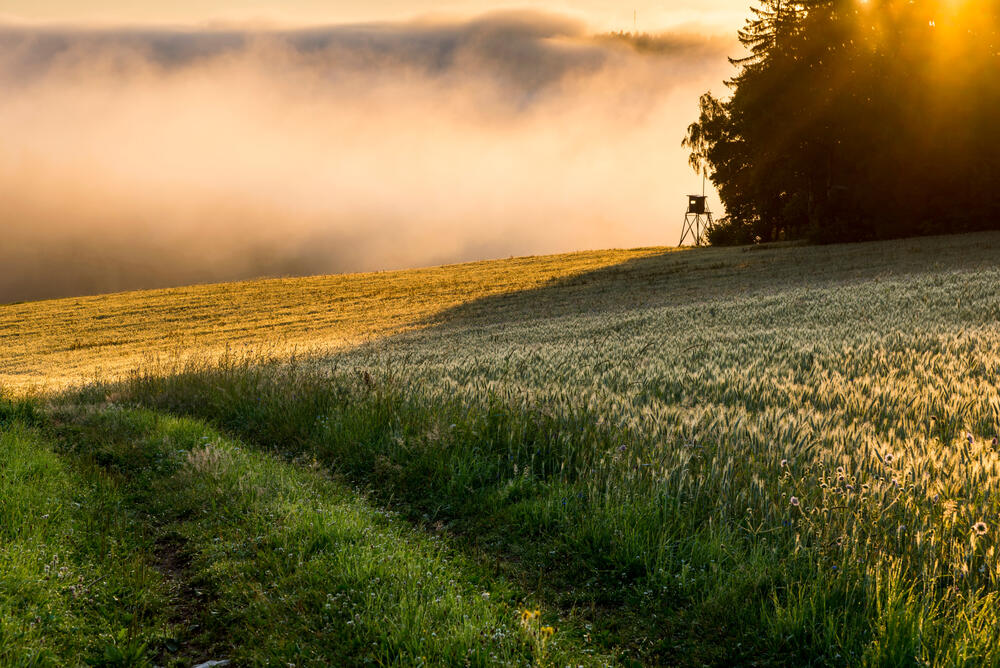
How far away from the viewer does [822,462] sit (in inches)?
246

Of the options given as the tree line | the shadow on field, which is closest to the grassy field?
the shadow on field

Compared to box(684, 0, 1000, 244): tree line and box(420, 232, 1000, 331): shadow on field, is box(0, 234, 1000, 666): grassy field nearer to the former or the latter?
box(420, 232, 1000, 331): shadow on field

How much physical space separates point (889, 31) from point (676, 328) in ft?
130

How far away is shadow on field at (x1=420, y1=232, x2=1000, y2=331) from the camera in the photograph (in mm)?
31734

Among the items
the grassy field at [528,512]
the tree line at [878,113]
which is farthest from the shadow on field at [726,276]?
the grassy field at [528,512]

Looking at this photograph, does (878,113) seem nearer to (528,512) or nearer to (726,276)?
(726,276)

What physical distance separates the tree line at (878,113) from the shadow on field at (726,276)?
224 inches

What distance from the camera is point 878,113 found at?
48.5 m

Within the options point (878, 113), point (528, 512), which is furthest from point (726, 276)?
point (528, 512)

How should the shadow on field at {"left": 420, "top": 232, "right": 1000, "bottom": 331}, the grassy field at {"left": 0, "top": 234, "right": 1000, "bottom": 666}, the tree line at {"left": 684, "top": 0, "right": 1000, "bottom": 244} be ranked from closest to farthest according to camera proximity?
1. the grassy field at {"left": 0, "top": 234, "right": 1000, "bottom": 666}
2. the shadow on field at {"left": 420, "top": 232, "right": 1000, "bottom": 331}
3. the tree line at {"left": 684, "top": 0, "right": 1000, "bottom": 244}

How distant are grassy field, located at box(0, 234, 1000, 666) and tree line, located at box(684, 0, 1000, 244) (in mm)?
40583

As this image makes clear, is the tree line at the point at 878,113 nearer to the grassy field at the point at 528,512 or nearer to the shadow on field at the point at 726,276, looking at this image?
the shadow on field at the point at 726,276

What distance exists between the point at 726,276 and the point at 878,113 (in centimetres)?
1857

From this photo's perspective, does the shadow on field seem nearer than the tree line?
Yes
